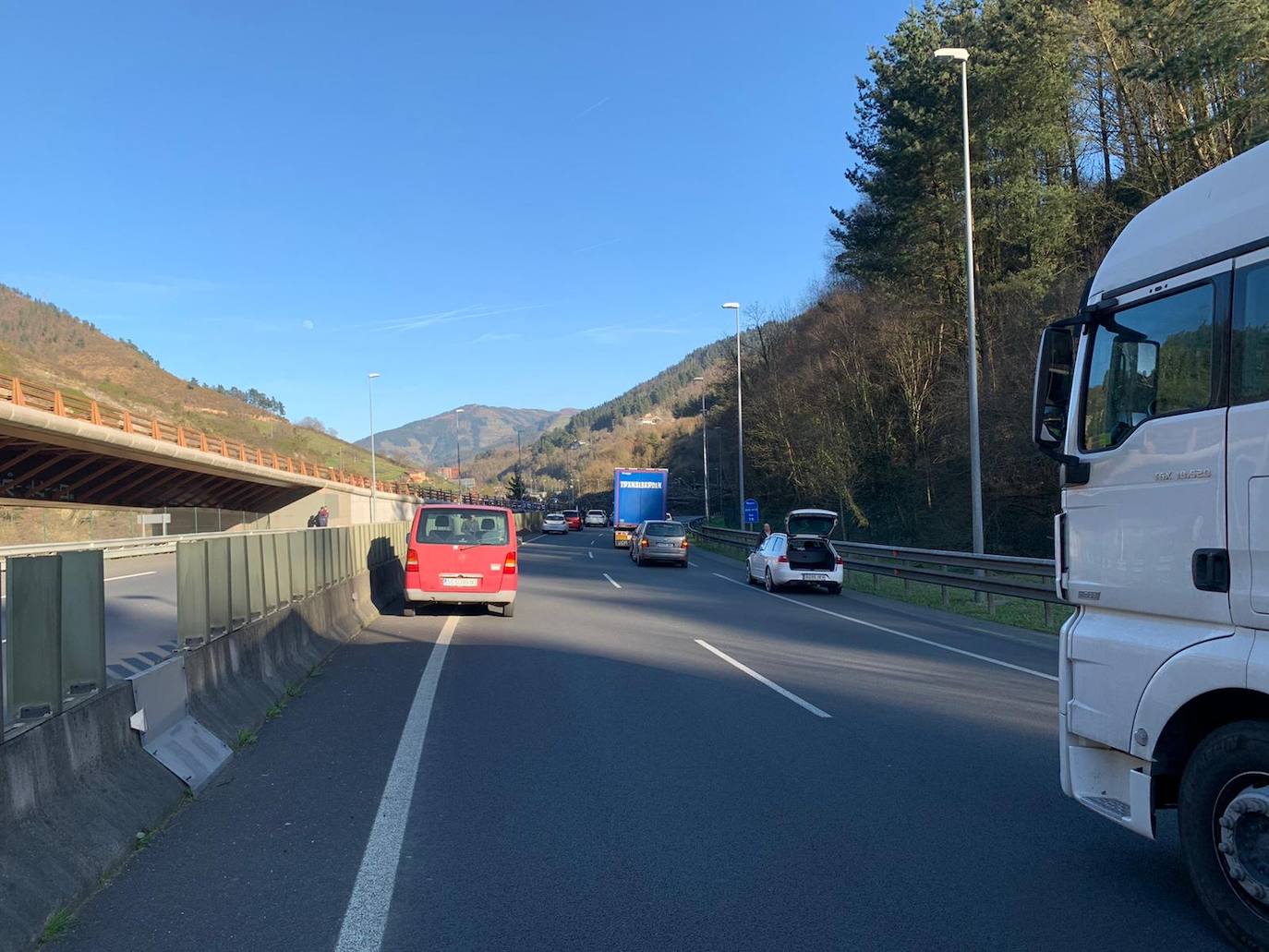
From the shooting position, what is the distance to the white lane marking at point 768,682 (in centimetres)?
854

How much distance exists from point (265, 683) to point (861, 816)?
566 centimetres

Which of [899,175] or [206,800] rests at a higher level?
[899,175]

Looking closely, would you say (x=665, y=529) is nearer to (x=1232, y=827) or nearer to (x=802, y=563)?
(x=802, y=563)

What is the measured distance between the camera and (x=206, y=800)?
5.82 m

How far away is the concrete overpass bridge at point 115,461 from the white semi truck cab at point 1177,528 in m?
35.6

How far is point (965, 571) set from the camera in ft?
82.8

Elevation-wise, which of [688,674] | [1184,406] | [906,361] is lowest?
[688,674]

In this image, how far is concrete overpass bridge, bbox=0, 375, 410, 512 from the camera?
112ft

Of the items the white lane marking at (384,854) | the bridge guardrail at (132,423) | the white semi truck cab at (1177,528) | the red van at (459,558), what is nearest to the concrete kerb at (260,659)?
the white lane marking at (384,854)

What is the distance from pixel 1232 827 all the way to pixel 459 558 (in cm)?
1267

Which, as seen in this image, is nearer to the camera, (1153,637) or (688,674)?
(1153,637)

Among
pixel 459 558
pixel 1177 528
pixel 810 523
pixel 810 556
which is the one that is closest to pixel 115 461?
pixel 810 523

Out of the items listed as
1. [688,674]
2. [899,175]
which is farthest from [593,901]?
[899,175]

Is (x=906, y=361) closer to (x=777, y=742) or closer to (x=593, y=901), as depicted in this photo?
(x=777, y=742)
